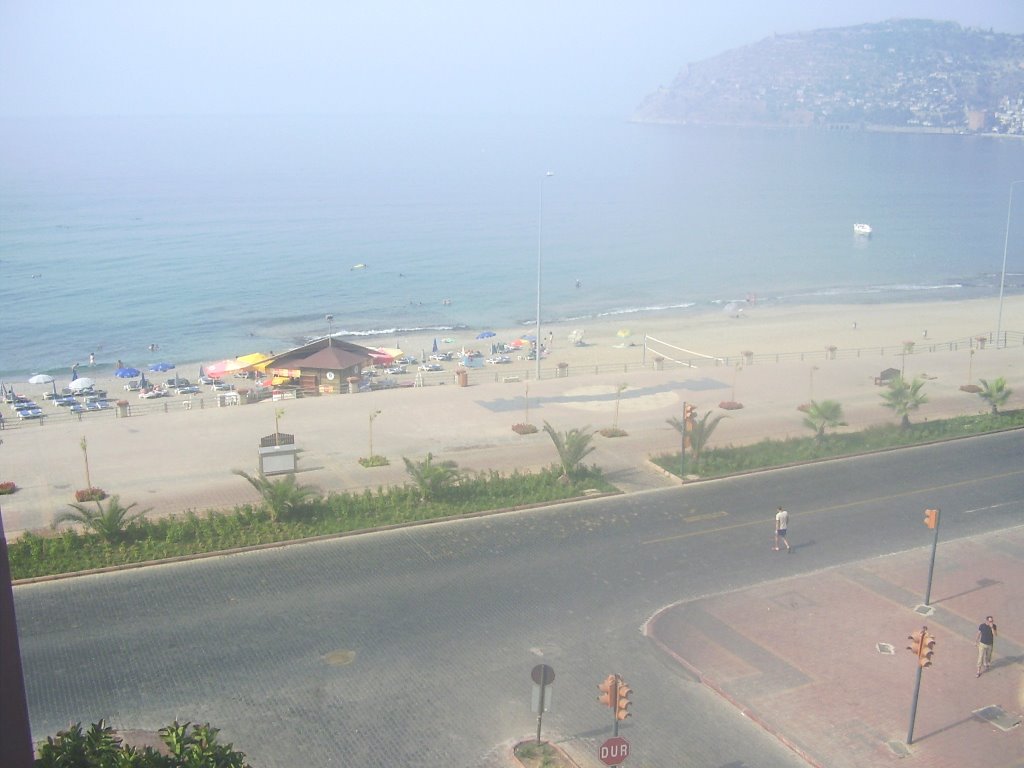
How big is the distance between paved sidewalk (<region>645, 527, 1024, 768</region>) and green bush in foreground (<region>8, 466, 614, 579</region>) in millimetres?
5918

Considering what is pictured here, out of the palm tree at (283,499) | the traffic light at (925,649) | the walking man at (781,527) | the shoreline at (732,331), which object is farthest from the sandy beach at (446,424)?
the traffic light at (925,649)

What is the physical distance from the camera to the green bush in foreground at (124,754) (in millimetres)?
9430

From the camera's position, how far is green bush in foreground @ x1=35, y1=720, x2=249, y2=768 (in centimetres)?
943

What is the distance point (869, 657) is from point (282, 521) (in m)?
11.3

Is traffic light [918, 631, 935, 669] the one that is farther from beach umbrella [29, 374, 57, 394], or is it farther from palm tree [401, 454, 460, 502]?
beach umbrella [29, 374, 57, 394]

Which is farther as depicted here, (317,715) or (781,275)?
(781,275)

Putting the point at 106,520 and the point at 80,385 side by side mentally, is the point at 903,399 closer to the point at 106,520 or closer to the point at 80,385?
the point at 106,520

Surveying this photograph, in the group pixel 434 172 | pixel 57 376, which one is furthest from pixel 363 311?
pixel 434 172

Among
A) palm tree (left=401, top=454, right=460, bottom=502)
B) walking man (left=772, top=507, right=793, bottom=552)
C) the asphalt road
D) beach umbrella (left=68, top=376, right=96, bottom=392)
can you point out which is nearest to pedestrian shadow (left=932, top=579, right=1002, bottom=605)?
the asphalt road

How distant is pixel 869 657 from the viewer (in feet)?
51.0

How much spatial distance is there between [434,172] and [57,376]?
145 meters

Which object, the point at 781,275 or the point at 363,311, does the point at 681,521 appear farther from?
the point at 781,275

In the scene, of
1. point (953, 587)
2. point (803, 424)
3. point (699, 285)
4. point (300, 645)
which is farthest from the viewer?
point (699, 285)

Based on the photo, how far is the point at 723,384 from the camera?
114 feet
